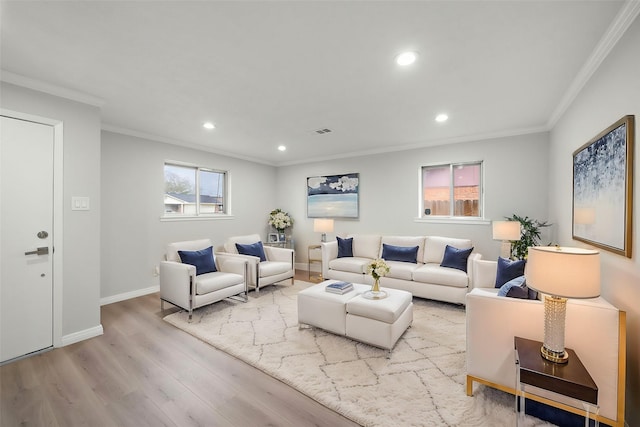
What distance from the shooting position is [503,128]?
398 centimetres

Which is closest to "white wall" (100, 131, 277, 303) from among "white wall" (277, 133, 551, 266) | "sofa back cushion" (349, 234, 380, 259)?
"white wall" (277, 133, 551, 266)

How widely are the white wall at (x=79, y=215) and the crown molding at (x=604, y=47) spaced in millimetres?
4511

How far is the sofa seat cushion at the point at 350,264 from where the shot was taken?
4.45 metres

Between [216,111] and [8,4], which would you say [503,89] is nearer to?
[216,111]

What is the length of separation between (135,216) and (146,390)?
115 inches

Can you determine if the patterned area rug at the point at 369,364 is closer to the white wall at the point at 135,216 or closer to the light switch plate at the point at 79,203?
the white wall at the point at 135,216

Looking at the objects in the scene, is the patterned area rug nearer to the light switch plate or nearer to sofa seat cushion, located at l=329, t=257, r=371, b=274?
sofa seat cushion, located at l=329, t=257, r=371, b=274

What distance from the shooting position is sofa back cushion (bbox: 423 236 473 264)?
4203 millimetres

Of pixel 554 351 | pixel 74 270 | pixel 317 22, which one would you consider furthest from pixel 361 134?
pixel 74 270

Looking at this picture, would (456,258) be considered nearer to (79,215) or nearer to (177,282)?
(177,282)

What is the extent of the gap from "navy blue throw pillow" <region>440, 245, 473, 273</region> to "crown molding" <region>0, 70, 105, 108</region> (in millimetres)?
4844

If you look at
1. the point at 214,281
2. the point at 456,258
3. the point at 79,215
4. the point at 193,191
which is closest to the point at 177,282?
the point at 214,281

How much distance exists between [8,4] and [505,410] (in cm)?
407

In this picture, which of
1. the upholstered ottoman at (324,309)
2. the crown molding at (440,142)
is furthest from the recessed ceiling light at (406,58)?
the crown molding at (440,142)
